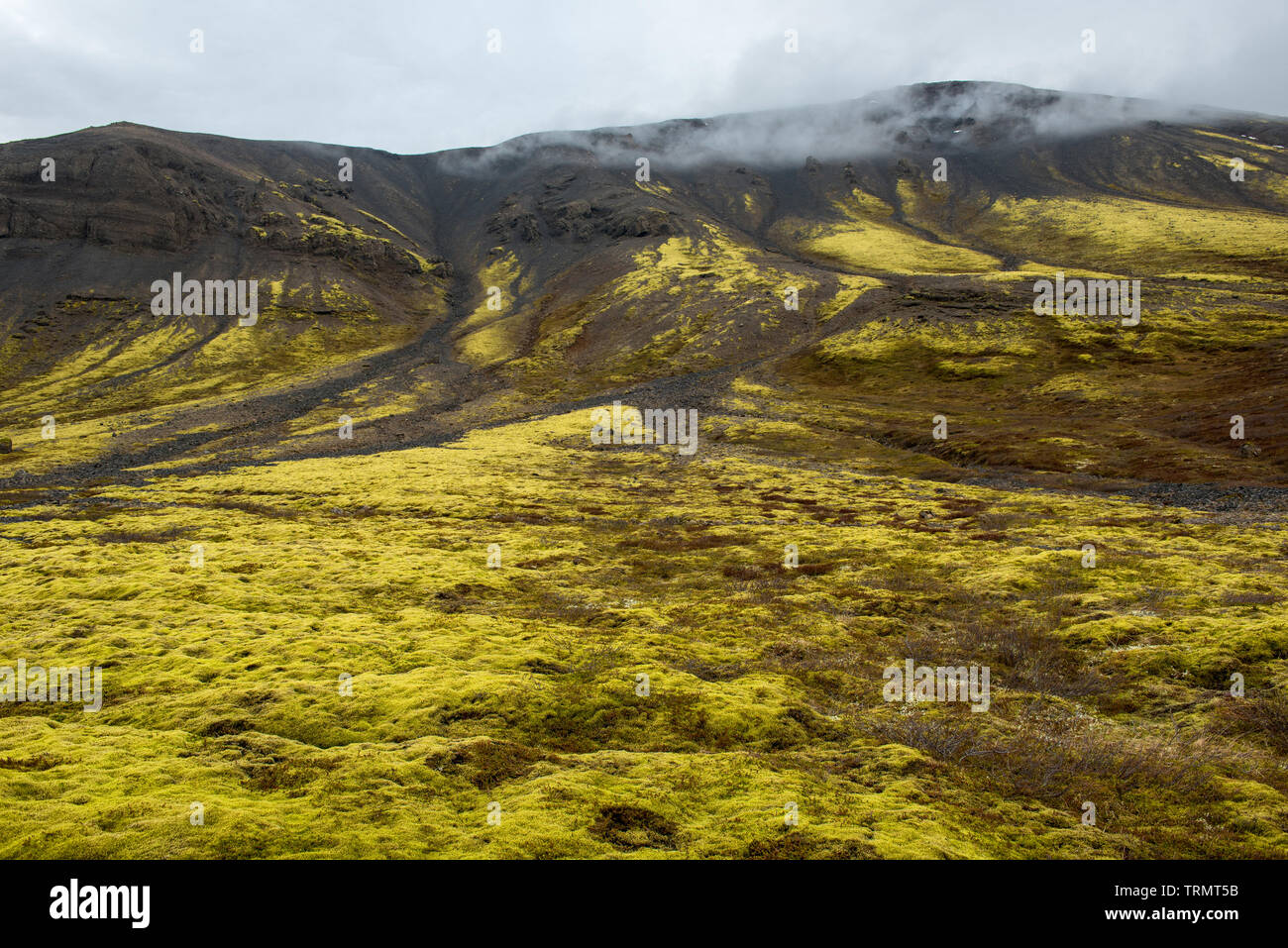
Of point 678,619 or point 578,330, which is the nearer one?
Result: point 678,619

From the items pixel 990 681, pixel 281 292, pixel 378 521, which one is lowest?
pixel 990 681

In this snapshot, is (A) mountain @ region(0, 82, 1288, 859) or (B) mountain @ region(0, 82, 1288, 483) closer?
(A) mountain @ region(0, 82, 1288, 859)

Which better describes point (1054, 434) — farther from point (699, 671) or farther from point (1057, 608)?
point (699, 671)

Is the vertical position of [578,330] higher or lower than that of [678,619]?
higher

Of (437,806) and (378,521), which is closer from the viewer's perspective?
(437,806)

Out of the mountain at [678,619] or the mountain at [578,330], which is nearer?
the mountain at [678,619]

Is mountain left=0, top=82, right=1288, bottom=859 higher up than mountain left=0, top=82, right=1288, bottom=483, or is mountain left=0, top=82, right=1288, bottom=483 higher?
mountain left=0, top=82, right=1288, bottom=483

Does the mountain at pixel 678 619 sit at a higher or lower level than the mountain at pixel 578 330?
lower

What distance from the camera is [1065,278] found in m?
132

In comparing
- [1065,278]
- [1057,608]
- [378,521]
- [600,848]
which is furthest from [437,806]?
[1065,278]
